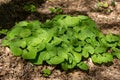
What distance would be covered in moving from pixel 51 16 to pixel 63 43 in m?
1.71

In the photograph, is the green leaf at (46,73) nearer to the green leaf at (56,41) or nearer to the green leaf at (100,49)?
the green leaf at (56,41)

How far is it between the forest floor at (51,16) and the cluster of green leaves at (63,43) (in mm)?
151

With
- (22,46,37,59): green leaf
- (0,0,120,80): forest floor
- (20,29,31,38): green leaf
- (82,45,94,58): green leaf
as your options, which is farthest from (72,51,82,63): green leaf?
(20,29,31,38): green leaf

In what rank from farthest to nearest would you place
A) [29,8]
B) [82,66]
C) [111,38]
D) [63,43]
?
[29,8]
[111,38]
[63,43]
[82,66]

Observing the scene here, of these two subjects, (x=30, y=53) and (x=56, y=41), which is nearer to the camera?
(x=30, y=53)

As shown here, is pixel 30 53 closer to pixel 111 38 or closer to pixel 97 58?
A: pixel 97 58

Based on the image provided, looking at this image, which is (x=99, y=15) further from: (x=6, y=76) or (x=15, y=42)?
(x=6, y=76)

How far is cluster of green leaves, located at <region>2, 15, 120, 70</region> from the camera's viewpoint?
4445 mm

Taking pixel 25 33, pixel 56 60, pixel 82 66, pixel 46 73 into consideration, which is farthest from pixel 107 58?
pixel 25 33

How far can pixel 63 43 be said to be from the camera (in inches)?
182

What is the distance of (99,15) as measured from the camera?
245 inches

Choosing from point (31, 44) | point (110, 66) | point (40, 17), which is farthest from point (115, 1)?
point (31, 44)

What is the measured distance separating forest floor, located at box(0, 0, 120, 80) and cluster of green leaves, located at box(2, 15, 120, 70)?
15 centimetres

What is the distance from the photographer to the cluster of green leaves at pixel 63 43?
4.45 meters
